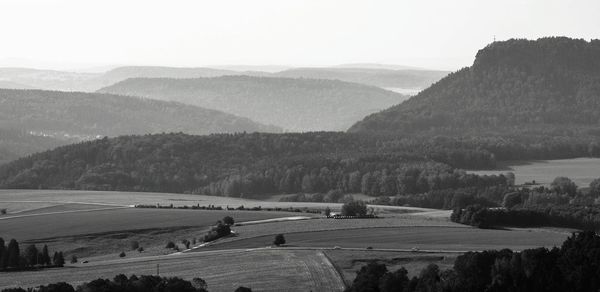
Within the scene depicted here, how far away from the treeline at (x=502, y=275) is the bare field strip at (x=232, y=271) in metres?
4.01

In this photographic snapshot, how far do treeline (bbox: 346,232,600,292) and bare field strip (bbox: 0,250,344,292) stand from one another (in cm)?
401

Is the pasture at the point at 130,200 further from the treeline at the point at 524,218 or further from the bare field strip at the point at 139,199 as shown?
the treeline at the point at 524,218

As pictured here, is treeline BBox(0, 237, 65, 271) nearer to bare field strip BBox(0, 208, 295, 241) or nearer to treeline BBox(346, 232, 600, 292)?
bare field strip BBox(0, 208, 295, 241)

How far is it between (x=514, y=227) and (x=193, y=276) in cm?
4290

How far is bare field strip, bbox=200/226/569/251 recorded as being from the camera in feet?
407

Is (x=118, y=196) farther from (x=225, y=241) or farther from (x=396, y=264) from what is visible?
(x=396, y=264)

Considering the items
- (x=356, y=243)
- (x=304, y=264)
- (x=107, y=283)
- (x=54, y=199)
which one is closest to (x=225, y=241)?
(x=356, y=243)

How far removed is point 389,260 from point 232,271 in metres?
11.7

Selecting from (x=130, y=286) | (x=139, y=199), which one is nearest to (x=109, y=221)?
(x=139, y=199)

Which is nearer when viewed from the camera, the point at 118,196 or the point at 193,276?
the point at 193,276

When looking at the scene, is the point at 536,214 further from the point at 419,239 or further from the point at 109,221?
the point at 109,221

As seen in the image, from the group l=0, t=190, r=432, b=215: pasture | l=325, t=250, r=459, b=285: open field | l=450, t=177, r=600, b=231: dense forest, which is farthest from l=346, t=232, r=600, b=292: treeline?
l=0, t=190, r=432, b=215: pasture

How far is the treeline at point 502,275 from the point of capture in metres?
99.3

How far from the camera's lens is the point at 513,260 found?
339 feet
